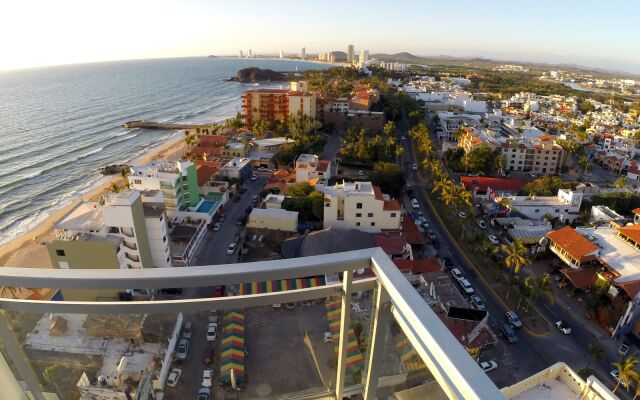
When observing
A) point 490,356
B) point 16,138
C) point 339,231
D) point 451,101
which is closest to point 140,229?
point 339,231

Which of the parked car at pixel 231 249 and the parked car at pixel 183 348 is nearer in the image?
the parked car at pixel 183 348

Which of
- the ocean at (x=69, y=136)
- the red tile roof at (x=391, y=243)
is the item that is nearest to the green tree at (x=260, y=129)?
the ocean at (x=69, y=136)

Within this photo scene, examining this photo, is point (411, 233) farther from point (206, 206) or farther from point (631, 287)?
point (206, 206)

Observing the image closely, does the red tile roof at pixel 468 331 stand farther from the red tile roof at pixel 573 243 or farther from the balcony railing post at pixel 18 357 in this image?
the balcony railing post at pixel 18 357

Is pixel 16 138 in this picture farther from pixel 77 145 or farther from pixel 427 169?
pixel 427 169

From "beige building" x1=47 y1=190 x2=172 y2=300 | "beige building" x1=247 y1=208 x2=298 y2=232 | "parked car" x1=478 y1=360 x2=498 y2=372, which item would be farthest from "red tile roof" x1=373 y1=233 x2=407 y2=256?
"beige building" x1=47 y1=190 x2=172 y2=300
